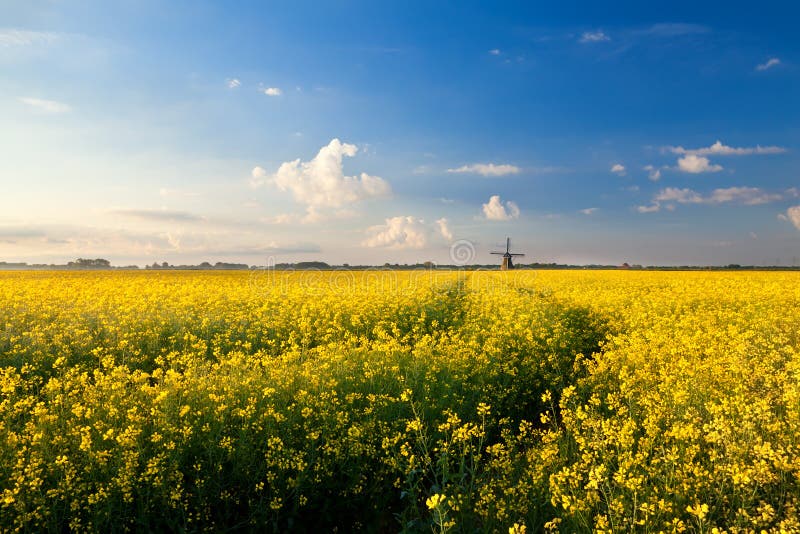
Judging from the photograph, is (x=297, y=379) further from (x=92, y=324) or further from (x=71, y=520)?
(x=92, y=324)

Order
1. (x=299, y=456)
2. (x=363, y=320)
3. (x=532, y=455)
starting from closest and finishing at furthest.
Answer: (x=299, y=456), (x=532, y=455), (x=363, y=320)

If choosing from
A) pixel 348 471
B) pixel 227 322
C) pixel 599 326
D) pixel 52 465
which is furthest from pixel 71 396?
pixel 599 326

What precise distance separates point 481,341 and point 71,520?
790cm

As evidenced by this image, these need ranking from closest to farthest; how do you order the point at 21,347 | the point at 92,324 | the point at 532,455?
1. the point at 532,455
2. the point at 21,347
3. the point at 92,324

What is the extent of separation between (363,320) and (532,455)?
24.7 ft

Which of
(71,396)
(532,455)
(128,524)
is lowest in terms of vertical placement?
(128,524)

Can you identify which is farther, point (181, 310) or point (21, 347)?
point (181, 310)

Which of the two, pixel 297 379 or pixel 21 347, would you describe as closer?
pixel 297 379

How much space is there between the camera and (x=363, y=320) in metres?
11.9

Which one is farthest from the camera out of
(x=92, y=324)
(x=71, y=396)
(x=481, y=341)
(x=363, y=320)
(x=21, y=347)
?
(x=363, y=320)

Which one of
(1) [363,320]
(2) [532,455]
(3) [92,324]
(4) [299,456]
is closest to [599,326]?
(1) [363,320]

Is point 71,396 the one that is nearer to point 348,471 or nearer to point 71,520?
point 71,520

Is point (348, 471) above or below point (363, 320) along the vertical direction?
below

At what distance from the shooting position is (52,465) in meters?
4.05
